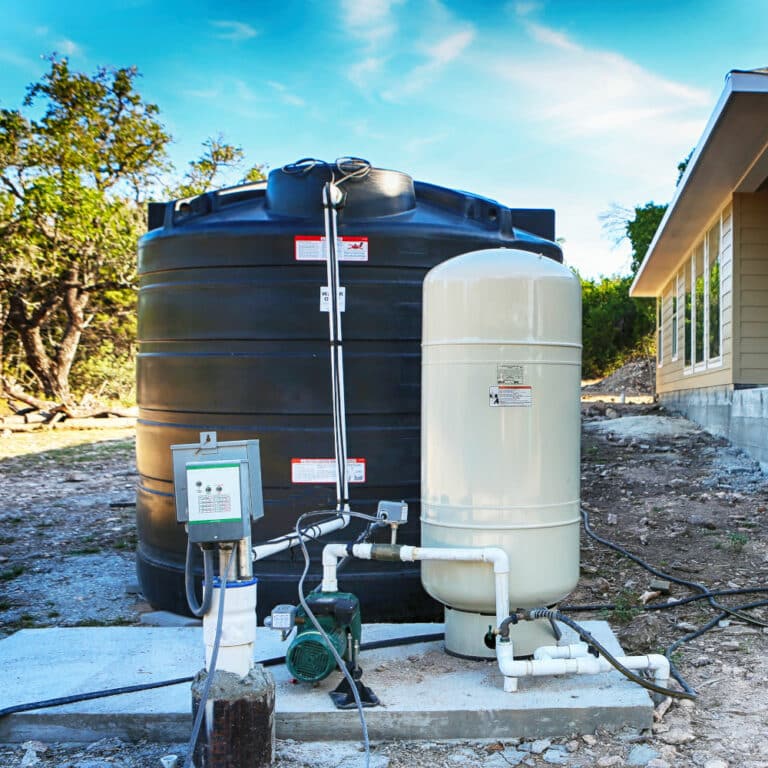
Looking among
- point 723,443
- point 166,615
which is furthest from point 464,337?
point 723,443

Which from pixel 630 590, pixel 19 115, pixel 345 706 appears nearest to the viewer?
pixel 345 706

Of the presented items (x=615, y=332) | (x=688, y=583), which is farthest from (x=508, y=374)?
(x=615, y=332)

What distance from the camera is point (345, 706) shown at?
272 cm

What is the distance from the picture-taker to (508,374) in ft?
9.77

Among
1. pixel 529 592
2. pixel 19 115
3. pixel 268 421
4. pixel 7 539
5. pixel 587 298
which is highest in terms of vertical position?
pixel 19 115

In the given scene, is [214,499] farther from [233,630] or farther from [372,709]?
[372,709]

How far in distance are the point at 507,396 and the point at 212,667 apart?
54.6 inches

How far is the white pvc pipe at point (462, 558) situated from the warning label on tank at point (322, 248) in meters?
1.37

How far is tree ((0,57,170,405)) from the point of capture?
1570 cm

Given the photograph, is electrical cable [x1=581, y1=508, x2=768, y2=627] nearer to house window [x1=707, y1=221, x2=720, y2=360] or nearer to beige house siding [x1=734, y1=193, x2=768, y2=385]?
beige house siding [x1=734, y1=193, x2=768, y2=385]

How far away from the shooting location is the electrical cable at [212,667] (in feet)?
7.49

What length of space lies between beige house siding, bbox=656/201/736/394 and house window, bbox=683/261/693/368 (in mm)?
130

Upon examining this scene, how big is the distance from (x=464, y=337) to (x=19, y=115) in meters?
16.7

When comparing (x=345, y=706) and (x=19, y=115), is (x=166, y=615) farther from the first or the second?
(x=19, y=115)
